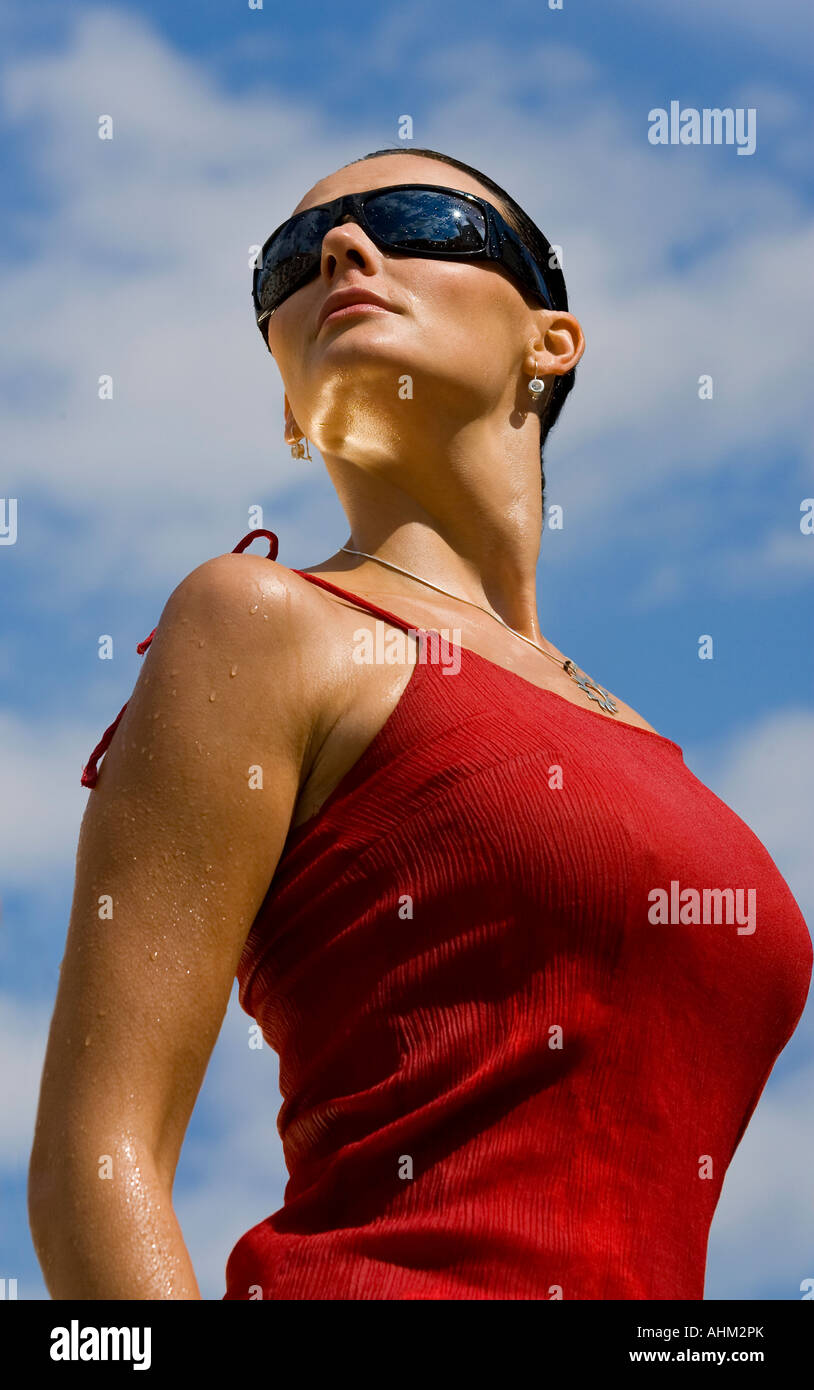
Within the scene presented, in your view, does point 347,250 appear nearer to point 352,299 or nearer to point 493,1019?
point 352,299

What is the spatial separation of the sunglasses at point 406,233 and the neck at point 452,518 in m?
0.48

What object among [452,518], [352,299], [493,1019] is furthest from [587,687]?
[493,1019]

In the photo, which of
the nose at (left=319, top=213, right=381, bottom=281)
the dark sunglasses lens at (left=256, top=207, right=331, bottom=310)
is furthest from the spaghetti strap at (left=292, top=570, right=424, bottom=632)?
the dark sunglasses lens at (left=256, top=207, right=331, bottom=310)

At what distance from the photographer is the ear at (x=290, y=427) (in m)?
5.22

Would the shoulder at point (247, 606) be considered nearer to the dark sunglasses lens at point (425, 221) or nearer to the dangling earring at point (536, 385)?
the dark sunglasses lens at point (425, 221)

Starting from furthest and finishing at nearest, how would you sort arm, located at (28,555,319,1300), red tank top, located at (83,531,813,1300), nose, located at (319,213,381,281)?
nose, located at (319,213,381,281)
red tank top, located at (83,531,813,1300)
arm, located at (28,555,319,1300)

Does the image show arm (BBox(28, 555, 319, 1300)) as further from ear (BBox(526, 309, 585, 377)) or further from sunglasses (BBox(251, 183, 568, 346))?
ear (BBox(526, 309, 585, 377))

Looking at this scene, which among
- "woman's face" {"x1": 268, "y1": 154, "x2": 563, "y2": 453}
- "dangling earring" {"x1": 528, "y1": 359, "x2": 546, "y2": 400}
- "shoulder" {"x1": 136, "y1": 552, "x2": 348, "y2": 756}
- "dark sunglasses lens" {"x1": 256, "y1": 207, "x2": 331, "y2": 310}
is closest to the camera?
"shoulder" {"x1": 136, "y1": 552, "x2": 348, "y2": 756}

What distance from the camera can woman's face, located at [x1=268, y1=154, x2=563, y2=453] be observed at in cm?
455

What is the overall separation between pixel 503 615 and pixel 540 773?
3.90 feet

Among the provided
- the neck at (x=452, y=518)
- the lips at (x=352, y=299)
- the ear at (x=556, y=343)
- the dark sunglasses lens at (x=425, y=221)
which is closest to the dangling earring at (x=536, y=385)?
the ear at (x=556, y=343)
